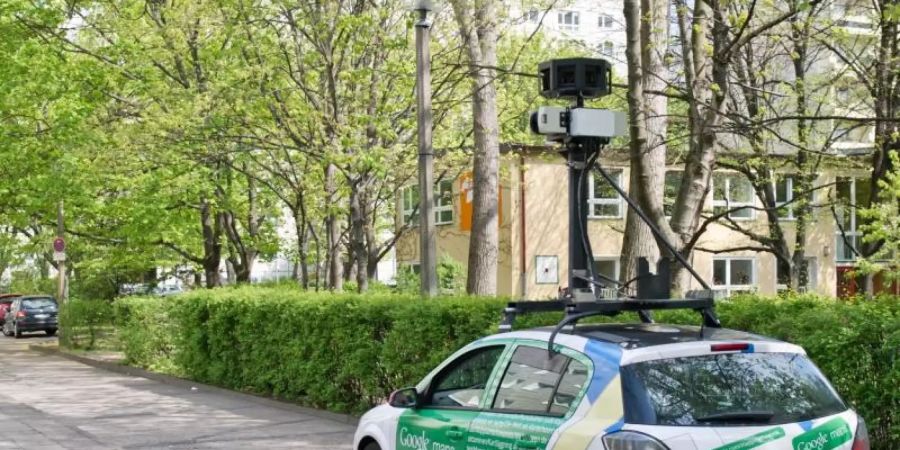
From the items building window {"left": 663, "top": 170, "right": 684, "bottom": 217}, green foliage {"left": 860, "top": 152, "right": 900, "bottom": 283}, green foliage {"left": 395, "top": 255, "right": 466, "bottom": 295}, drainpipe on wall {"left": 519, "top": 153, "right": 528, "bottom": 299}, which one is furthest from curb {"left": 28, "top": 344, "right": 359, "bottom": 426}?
building window {"left": 663, "top": 170, "right": 684, "bottom": 217}

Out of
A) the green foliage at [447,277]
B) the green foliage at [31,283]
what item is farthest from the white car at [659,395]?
the green foliage at [31,283]

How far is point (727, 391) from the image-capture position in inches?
220

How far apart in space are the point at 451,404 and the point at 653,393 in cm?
181

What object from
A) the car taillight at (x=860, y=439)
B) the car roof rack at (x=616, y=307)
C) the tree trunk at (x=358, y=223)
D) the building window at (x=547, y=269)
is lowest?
the car taillight at (x=860, y=439)

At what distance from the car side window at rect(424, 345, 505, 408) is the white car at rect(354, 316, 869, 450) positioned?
188 millimetres

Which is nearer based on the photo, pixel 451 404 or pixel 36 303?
pixel 451 404

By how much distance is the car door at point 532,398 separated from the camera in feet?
19.1

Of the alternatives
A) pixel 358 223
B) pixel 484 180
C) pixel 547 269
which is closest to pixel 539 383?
pixel 358 223

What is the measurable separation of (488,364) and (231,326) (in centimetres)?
1175

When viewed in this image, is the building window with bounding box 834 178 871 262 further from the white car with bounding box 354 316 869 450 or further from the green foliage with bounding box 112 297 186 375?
the white car with bounding box 354 316 869 450

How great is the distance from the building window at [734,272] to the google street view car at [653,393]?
33637mm

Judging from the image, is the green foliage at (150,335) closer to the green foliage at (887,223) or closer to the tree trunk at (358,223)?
the tree trunk at (358,223)

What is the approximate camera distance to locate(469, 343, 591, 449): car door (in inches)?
230

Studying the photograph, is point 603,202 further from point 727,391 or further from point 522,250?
point 727,391
